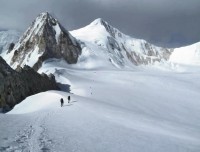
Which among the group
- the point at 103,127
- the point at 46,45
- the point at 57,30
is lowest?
the point at 103,127

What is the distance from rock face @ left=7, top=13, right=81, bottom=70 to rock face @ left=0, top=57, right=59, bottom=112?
7509 cm

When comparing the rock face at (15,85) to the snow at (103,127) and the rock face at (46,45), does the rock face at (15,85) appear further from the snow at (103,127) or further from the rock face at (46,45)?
the rock face at (46,45)

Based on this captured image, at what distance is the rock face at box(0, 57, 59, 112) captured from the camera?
5756 centimetres

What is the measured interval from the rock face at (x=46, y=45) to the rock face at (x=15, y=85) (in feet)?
246

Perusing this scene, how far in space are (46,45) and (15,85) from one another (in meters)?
98.9

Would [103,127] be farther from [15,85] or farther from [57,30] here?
[57,30]

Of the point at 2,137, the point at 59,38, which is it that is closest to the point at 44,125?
the point at 2,137

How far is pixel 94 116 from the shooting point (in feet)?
105

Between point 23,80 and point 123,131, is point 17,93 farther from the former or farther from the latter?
point 123,131

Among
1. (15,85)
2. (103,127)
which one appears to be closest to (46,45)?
(15,85)

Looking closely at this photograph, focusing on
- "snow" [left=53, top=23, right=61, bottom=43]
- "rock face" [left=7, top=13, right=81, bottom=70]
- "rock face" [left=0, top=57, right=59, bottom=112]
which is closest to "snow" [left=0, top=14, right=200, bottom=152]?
"rock face" [left=0, top=57, right=59, bottom=112]

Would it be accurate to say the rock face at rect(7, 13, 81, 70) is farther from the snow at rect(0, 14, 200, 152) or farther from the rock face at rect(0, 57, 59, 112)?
the snow at rect(0, 14, 200, 152)

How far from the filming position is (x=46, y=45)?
520 ft

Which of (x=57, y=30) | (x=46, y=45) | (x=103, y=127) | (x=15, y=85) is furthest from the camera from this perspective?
(x=57, y=30)
